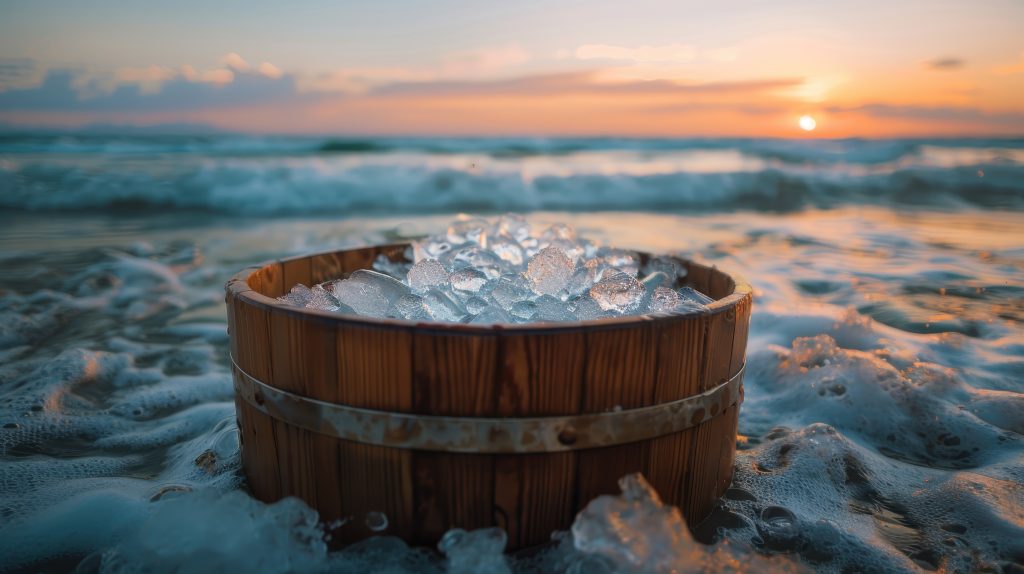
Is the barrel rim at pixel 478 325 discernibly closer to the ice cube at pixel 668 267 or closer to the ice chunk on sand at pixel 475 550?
the ice chunk on sand at pixel 475 550

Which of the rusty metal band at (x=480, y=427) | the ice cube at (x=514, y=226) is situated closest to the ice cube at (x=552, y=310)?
the rusty metal band at (x=480, y=427)

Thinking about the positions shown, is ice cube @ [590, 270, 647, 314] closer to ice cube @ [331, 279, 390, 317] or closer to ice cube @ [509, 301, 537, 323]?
ice cube @ [509, 301, 537, 323]

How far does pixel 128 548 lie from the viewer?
1.46 meters

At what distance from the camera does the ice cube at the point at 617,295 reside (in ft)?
5.36

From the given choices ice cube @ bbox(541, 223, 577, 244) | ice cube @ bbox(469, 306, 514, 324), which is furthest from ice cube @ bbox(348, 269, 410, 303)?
ice cube @ bbox(541, 223, 577, 244)

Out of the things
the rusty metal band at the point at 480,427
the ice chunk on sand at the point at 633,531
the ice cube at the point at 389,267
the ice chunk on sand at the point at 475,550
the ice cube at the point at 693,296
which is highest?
the ice cube at the point at 693,296

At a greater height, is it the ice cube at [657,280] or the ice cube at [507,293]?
the ice cube at [507,293]

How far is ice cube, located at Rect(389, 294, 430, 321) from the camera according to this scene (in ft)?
5.20

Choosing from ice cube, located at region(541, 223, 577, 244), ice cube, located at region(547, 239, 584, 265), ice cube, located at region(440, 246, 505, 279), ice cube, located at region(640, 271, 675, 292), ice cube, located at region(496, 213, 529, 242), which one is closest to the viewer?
ice cube, located at region(640, 271, 675, 292)

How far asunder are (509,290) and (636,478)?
609mm

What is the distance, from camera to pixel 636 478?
1.34 meters

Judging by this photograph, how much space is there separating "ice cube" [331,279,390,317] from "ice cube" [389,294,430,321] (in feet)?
0.27

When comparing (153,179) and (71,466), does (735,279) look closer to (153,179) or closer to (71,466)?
(71,466)

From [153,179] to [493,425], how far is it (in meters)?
10.7
